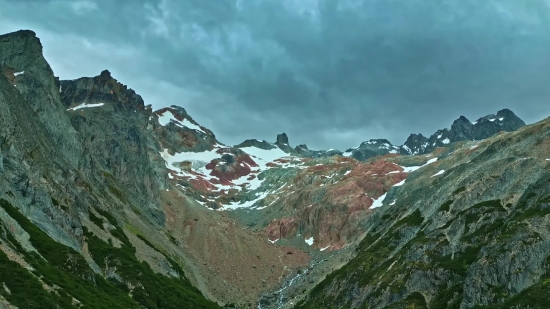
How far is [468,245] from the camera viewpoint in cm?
9056

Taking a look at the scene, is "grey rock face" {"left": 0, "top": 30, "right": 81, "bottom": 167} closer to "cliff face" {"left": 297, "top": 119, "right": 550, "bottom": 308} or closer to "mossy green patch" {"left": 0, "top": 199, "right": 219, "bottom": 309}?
"mossy green patch" {"left": 0, "top": 199, "right": 219, "bottom": 309}

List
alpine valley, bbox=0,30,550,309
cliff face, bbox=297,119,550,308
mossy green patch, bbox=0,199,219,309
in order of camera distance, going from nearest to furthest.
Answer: mossy green patch, bbox=0,199,219,309, alpine valley, bbox=0,30,550,309, cliff face, bbox=297,119,550,308

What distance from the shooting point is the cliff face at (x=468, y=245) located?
2881 inches

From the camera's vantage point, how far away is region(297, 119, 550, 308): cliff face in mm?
73188

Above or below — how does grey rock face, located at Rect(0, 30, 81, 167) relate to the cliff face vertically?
above

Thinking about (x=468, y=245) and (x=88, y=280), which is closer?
(x=88, y=280)

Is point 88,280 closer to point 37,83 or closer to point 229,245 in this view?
point 229,245

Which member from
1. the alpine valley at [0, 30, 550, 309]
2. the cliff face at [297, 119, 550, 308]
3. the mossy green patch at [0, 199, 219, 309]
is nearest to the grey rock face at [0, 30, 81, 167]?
the alpine valley at [0, 30, 550, 309]

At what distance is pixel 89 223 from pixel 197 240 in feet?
268

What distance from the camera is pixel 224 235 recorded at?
19338 centimetres

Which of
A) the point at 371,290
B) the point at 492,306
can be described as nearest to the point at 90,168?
the point at 371,290

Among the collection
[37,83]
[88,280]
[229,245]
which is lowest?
[88,280]

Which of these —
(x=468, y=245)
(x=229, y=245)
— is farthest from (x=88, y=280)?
(x=229, y=245)

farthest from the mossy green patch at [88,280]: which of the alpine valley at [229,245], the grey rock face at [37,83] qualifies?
the grey rock face at [37,83]
